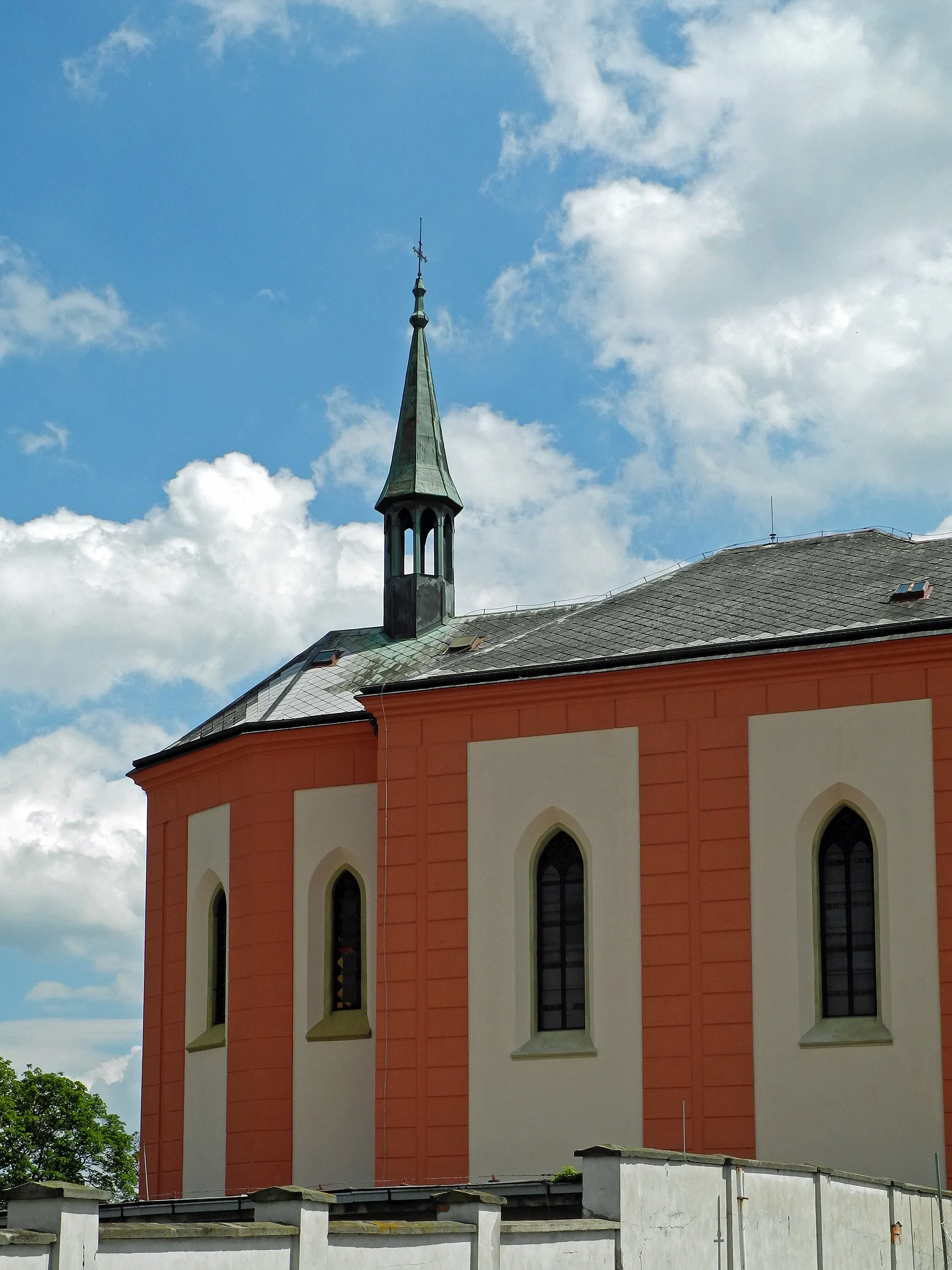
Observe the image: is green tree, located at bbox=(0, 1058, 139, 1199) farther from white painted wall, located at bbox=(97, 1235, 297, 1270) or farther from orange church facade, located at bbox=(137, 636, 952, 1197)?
white painted wall, located at bbox=(97, 1235, 297, 1270)

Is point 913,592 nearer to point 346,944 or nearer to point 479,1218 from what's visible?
point 346,944

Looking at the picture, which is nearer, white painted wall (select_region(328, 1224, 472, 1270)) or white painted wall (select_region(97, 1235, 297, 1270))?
white painted wall (select_region(97, 1235, 297, 1270))

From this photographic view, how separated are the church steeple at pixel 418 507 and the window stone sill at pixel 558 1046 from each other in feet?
35.3

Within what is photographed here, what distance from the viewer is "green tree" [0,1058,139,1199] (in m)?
53.8

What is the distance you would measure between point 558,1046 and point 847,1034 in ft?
13.4

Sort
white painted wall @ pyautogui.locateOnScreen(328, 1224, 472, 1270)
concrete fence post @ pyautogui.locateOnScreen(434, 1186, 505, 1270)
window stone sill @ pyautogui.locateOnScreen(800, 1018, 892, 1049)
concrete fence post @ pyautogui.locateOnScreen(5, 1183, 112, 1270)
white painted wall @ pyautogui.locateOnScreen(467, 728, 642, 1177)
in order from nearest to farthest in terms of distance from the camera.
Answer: concrete fence post @ pyautogui.locateOnScreen(5, 1183, 112, 1270) → white painted wall @ pyautogui.locateOnScreen(328, 1224, 472, 1270) → concrete fence post @ pyautogui.locateOnScreen(434, 1186, 505, 1270) → window stone sill @ pyautogui.locateOnScreen(800, 1018, 892, 1049) → white painted wall @ pyautogui.locateOnScreen(467, 728, 642, 1177)

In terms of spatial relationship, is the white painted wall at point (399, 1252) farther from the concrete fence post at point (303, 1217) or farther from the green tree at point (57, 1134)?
the green tree at point (57, 1134)

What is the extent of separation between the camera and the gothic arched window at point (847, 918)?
80.9 ft

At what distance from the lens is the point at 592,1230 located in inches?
586

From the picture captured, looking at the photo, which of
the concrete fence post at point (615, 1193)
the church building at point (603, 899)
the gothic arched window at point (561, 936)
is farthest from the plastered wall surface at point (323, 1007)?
the concrete fence post at point (615, 1193)

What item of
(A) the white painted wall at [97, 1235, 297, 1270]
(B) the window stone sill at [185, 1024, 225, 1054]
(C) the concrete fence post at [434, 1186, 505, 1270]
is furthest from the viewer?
(B) the window stone sill at [185, 1024, 225, 1054]

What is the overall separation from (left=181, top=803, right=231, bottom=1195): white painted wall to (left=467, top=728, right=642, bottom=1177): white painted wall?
5492 mm

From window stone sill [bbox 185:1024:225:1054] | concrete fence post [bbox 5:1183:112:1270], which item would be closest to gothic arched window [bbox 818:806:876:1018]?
window stone sill [bbox 185:1024:225:1054]

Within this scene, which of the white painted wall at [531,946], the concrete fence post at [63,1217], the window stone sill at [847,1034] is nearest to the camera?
the concrete fence post at [63,1217]
